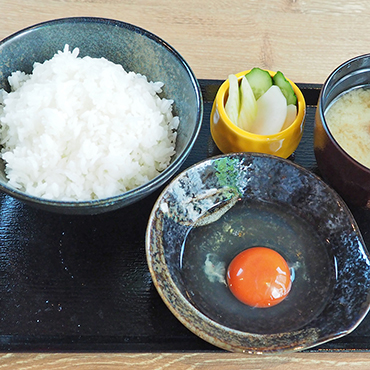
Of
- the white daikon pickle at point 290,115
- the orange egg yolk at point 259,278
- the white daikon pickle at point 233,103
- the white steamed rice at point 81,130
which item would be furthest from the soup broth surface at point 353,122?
the white steamed rice at point 81,130

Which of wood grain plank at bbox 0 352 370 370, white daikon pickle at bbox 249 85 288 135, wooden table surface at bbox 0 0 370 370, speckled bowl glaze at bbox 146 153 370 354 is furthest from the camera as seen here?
wooden table surface at bbox 0 0 370 370

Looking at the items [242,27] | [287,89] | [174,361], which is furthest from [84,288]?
[242,27]

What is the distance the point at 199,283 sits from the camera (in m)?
1.47

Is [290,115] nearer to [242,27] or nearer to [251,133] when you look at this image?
[251,133]

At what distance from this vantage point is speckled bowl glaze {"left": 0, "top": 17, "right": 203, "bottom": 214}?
1.67 meters

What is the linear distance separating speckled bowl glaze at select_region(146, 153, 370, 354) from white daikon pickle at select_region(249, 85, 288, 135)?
5.5 inches

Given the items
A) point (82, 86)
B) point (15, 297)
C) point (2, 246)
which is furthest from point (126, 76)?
point (15, 297)

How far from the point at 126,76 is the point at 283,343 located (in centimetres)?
113

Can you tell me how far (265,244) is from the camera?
5.14 ft

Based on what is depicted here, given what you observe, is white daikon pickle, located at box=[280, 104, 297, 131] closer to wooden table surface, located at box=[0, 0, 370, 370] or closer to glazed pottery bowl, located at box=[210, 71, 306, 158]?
glazed pottery bowl, located at box=[210, 71, 306, 158]

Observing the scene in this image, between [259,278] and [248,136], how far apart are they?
504 mm

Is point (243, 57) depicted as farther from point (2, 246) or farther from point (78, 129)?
point (2, 246)

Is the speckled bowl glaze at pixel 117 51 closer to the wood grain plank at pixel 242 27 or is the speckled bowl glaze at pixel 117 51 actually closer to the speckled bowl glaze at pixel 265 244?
the speckled bowl glaze at pixel 265 244

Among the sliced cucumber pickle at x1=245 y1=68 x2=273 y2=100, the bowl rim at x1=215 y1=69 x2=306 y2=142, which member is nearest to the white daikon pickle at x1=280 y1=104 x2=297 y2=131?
the bowl rim at x1=215 y1=69 x2=306 y2=142
